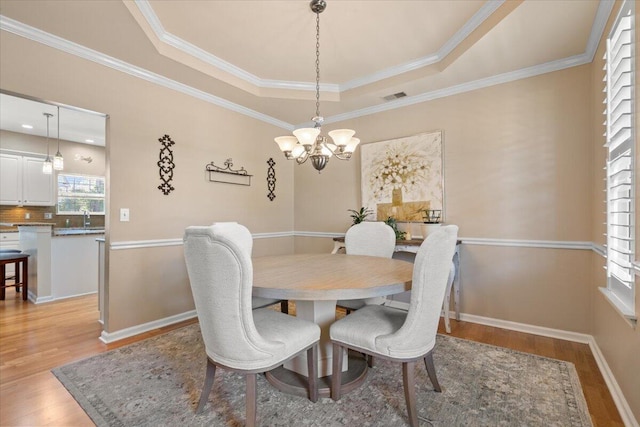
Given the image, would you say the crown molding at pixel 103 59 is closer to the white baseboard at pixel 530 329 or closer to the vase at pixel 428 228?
the vase at pixel 428 228

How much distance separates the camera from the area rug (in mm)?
1576

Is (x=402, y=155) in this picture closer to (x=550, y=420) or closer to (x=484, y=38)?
(x=484, y=38)

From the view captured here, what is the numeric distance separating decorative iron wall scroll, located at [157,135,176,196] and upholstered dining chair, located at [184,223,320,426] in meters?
1.88

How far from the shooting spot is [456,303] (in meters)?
2.99

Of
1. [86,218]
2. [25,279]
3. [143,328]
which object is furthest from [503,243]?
[86,218]

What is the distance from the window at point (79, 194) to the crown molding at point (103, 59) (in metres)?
4.28

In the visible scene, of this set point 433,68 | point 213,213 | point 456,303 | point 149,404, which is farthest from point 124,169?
point 456,303

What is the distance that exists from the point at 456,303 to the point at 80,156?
6996mm

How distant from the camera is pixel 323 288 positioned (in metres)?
1.44

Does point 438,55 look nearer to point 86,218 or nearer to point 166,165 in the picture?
point 166,165

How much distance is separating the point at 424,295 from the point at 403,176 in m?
2.22

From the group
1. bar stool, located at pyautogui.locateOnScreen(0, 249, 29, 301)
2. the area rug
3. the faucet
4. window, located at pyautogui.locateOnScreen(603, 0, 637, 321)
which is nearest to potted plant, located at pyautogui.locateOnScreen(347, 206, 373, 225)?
the area rug

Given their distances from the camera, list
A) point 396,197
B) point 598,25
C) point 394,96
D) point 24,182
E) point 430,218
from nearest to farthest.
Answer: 1. point 598,25
2. point 430,218
3. point 394,96
4. point 396,197
5. point 24,182

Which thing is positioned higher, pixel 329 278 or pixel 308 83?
pixel 308 83
